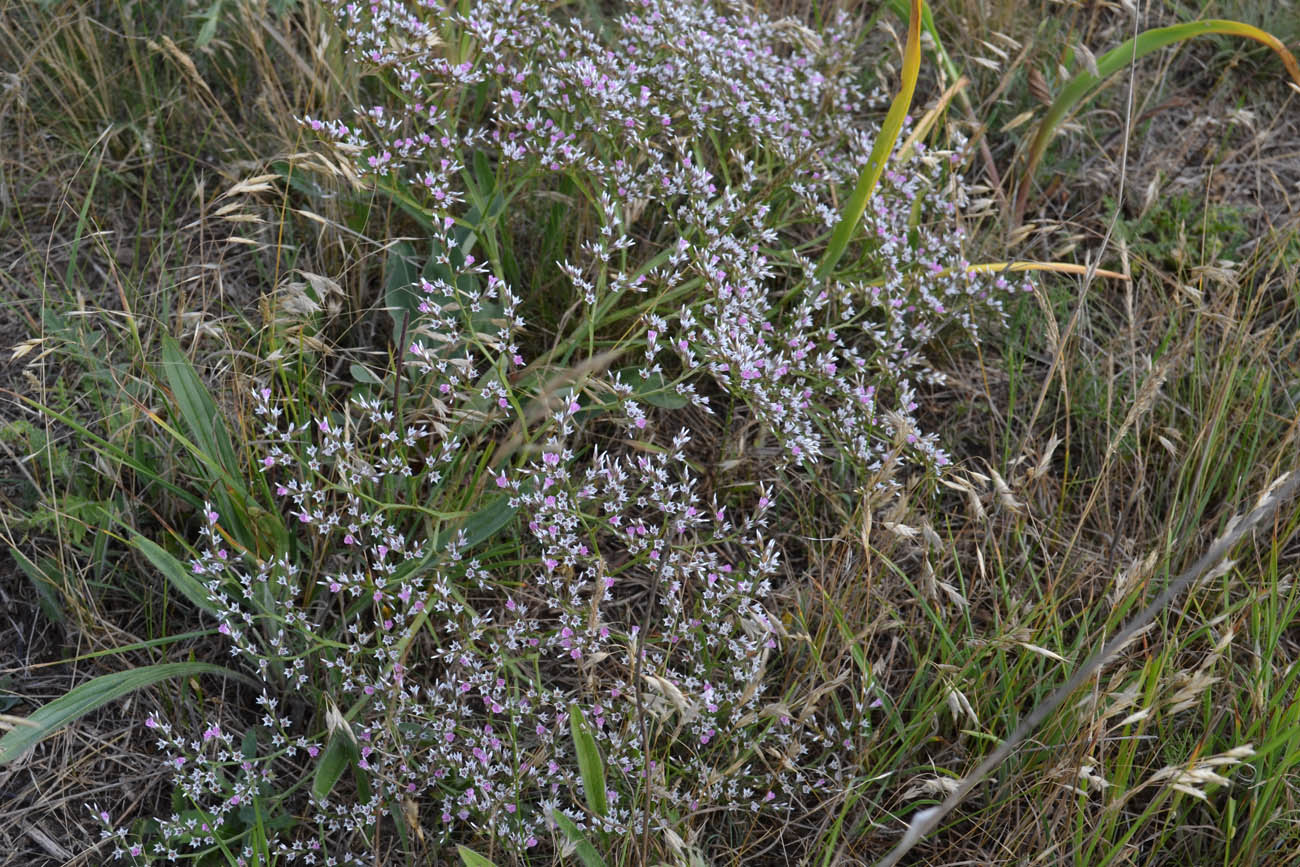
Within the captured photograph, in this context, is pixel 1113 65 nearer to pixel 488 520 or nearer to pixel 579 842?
pixel 488 520

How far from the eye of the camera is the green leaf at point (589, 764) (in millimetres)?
1794

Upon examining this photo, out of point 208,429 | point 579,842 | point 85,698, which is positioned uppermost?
point 208,429

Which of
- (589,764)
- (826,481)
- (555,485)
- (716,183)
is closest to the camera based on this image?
(589,764)

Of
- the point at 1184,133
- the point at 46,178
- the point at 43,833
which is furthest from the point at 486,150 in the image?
the point at 1184,133

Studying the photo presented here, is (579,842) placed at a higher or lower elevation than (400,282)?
lower

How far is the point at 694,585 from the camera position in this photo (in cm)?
224

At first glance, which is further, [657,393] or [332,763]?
[657,393]

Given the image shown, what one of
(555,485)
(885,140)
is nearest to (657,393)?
(555,485)

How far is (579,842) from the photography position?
1.79 metres

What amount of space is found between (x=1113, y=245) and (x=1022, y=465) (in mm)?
823

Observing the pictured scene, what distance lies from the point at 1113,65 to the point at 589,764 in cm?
221

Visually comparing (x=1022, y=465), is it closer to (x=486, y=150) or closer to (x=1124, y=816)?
(x=1124, y=816)

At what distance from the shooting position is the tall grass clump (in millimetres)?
1925

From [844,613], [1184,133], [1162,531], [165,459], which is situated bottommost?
[165,459]
